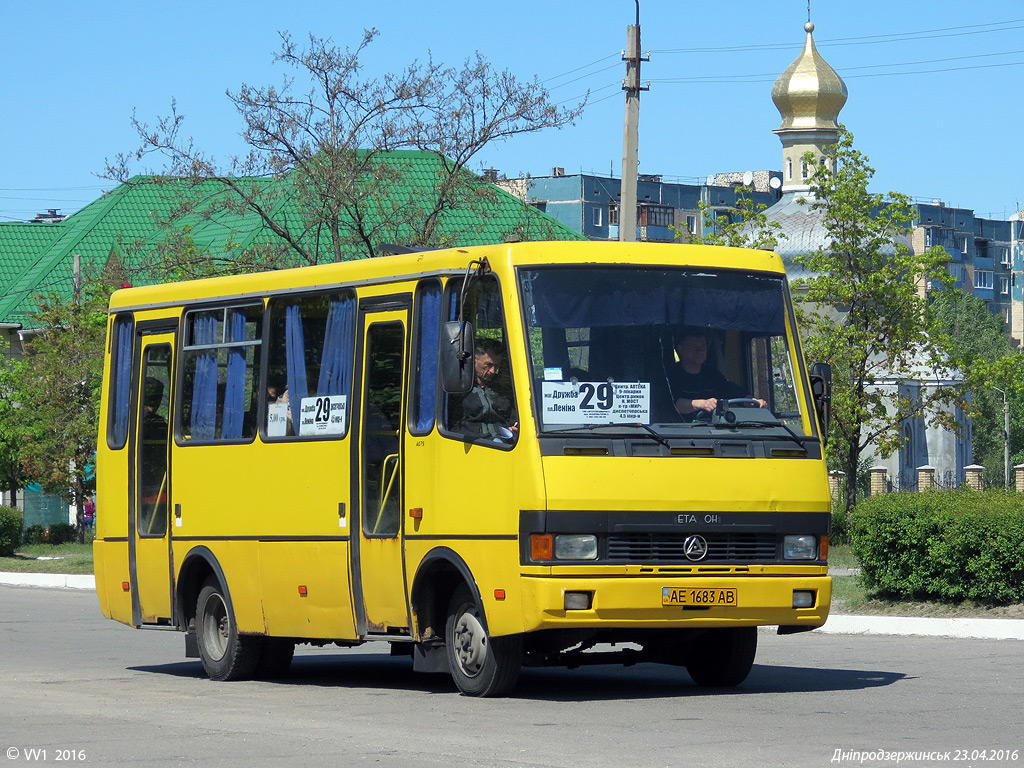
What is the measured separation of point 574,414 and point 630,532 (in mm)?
811

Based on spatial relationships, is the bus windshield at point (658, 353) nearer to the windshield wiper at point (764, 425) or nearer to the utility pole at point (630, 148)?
the windshield wiper at point (764, 425)

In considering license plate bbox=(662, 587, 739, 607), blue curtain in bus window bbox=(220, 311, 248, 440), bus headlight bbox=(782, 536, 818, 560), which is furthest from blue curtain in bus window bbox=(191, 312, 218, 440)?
bus headlight bbox=(782, 536, 818, 560)

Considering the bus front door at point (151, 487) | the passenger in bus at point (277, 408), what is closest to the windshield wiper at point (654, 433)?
the passenger in bus at point (277, 408)

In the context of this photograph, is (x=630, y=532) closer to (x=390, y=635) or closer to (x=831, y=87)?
(x=390, y=635)

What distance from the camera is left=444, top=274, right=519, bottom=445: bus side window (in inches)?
464

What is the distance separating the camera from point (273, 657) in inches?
579

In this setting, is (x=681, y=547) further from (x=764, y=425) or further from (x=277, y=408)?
(x=277, y=408)

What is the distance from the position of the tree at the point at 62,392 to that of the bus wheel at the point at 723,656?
1467 inches

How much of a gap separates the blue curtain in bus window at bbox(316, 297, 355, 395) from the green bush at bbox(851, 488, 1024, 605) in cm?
833

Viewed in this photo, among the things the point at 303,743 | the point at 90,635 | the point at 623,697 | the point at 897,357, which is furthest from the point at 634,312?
the point at 897,357

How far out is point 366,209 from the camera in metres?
32.3

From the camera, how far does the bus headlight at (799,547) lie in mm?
11992

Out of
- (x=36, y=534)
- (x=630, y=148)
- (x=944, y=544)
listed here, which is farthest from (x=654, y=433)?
(x=36, y=534)

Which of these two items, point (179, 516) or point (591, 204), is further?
point (591, 204)
